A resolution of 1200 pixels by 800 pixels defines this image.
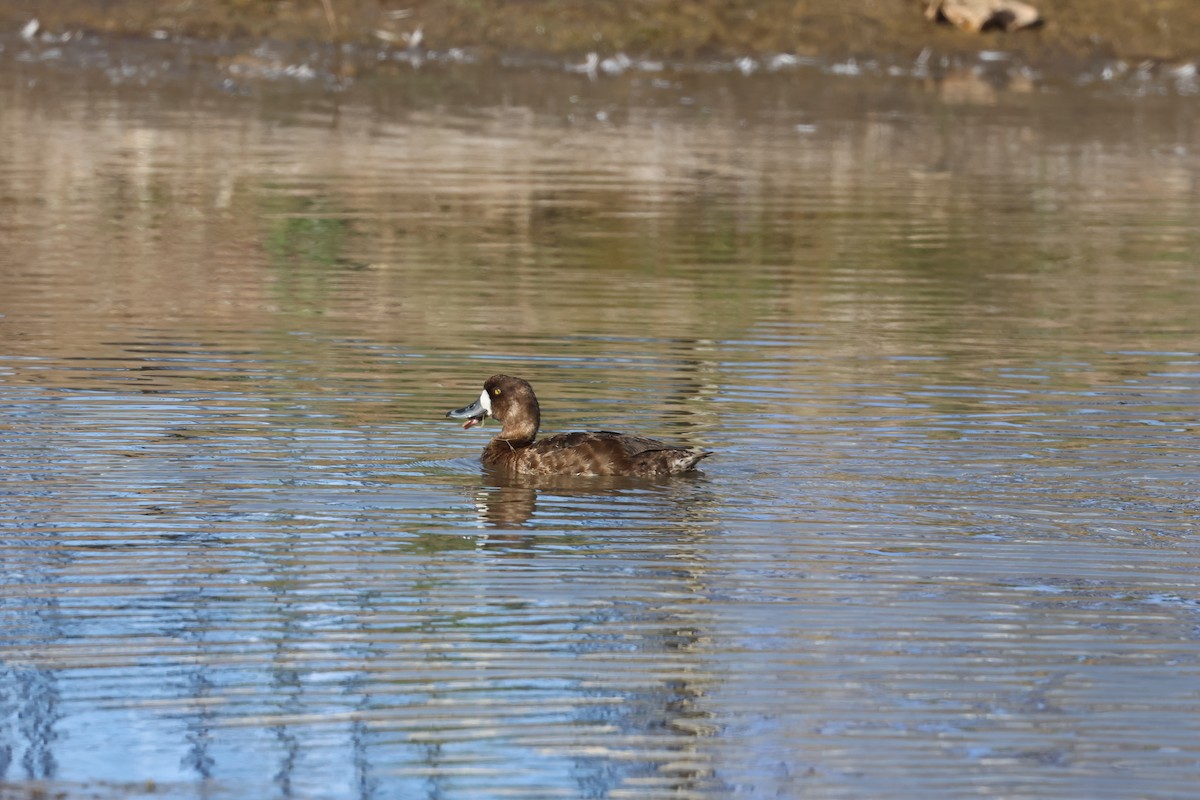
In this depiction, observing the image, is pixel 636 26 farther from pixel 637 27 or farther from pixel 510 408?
pixel 510 408

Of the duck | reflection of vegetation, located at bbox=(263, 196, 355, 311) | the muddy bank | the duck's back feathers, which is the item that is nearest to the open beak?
the duck

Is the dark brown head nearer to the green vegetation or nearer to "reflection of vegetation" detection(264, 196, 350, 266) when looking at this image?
"reflection of vegetation" detection(264, 196, 350, 266)

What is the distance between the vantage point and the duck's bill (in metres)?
11.7

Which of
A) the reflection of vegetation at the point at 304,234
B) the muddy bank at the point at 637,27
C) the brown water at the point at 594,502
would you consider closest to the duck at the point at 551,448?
the brown water at the point at 594,502

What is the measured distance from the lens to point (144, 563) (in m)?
8.99

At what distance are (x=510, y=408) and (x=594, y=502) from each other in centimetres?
119

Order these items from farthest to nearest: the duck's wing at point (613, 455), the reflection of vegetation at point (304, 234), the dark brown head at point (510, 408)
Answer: the reflection of vegetation at point (304, 234)
the dark brown head at point (510, 408)
the duck's wing at point (613, 455)

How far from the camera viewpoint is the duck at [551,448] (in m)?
10.7

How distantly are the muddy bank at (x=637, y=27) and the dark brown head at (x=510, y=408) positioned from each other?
2634 centimetres

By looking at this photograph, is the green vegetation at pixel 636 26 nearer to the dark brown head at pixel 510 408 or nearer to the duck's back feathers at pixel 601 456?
the dark brown head at pixel 510 408

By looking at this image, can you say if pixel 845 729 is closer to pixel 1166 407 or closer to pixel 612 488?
pixel 612 488

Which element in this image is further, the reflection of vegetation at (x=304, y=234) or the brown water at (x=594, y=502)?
the reflection of vegetation at (x=304, y=234)

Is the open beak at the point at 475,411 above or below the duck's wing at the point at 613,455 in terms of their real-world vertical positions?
above

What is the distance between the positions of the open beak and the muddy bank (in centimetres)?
2628
